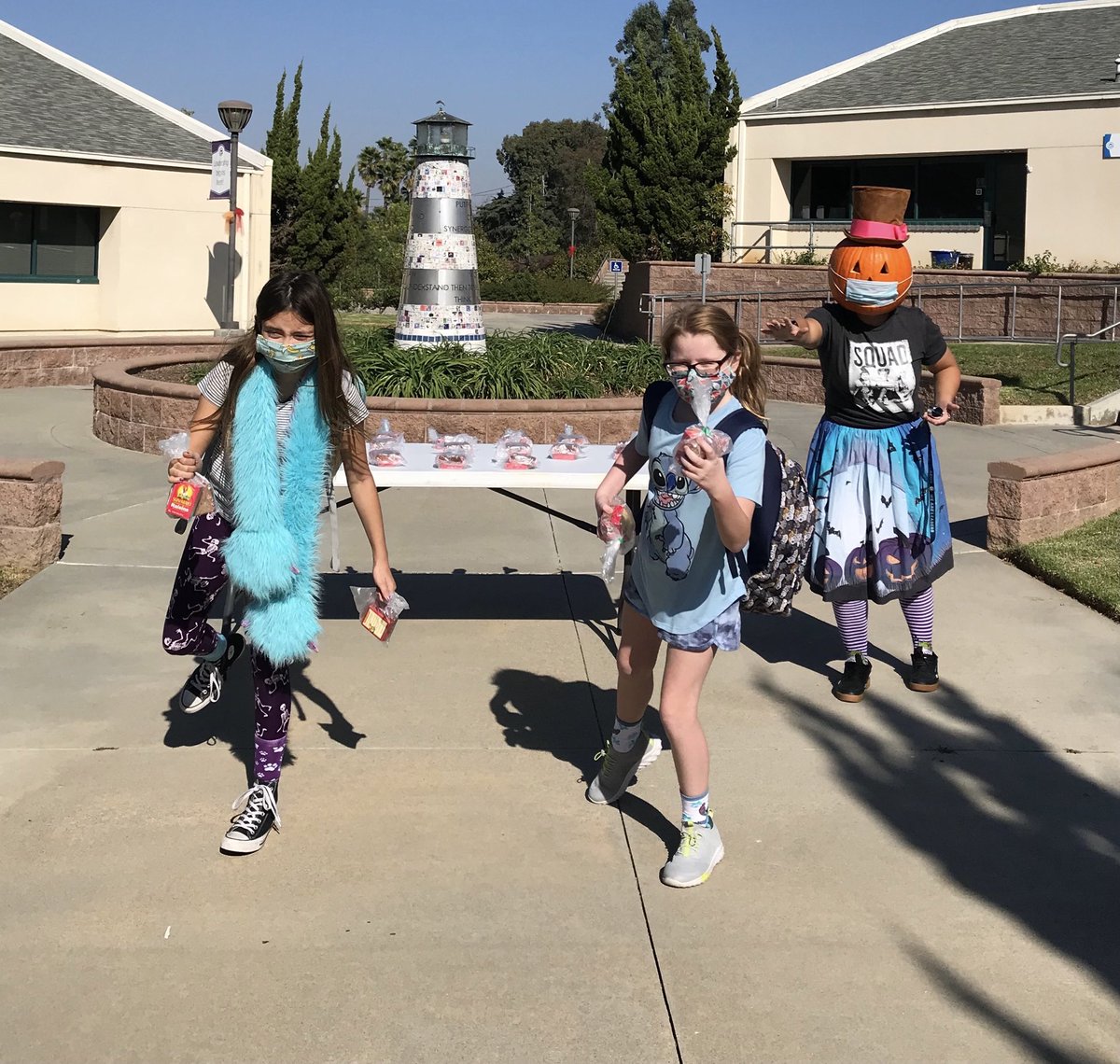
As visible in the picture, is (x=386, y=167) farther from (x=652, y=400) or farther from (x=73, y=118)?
(x=652, y=400)

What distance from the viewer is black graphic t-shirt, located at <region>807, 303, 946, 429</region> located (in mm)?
5625

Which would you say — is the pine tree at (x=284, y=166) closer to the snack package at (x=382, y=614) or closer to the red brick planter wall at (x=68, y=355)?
the red brick planter wall at (x=68, y=355)

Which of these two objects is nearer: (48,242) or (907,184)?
(48,242)

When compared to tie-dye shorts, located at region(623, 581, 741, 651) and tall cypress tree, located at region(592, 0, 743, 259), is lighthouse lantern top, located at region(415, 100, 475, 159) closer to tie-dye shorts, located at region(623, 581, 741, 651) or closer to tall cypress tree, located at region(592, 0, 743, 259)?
tie-dye shorts, located at region(623, 581, 741, 651)

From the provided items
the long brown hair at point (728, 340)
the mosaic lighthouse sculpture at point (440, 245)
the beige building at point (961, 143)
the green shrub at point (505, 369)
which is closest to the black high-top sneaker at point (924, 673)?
the long brown hair at point (728, 340)

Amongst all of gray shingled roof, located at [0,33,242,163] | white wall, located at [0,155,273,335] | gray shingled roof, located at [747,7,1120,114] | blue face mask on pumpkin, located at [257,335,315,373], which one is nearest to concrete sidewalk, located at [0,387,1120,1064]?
blue face mask on pumpkin, located at [257,335,315,373]

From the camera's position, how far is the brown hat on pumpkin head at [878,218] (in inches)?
225

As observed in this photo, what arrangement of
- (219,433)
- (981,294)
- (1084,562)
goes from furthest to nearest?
(981,294) < (1084,562) < (219,433)

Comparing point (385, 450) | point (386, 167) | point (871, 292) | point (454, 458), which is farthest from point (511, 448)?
point (386, 167)

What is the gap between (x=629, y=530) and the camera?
432 centimetres

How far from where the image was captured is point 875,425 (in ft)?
18.6

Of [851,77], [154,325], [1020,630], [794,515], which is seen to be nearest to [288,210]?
[154,325]

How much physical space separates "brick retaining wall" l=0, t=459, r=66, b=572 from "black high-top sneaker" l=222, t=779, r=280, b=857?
12.5 ft

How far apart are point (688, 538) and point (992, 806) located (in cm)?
167
